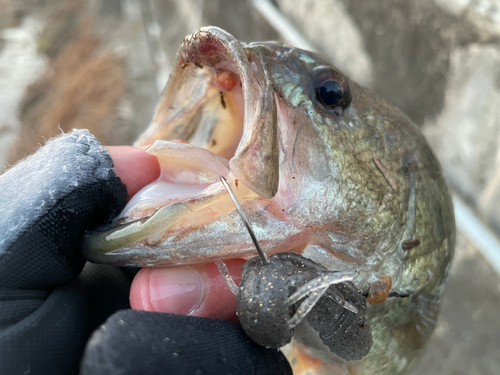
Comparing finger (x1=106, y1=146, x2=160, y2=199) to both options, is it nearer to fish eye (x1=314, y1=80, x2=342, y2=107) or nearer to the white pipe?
fish eye (x1=314, y1=80, x2=342, y2=107)

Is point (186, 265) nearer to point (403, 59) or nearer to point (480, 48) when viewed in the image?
point (480, 48)

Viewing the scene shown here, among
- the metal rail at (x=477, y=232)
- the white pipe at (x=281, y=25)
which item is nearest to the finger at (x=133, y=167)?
the metal rail at (x=477, y=232)

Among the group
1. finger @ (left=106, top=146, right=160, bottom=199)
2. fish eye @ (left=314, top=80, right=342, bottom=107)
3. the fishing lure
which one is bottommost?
finger @ (left=106, top=146, right=160, bottom=199)

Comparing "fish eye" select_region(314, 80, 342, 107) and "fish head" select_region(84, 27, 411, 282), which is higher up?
"fish eye" select_region(314, 80, 342, 107)

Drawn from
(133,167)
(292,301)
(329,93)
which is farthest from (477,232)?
(133,167)

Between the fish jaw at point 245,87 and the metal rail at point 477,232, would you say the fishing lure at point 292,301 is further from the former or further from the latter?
the metal rail at point 477,232

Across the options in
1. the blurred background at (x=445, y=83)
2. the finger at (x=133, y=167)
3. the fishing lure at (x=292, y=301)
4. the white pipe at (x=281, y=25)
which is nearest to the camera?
the fishing lure at (x=292, y=301)

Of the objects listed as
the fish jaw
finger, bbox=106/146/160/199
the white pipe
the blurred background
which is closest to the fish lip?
the fish jaw
